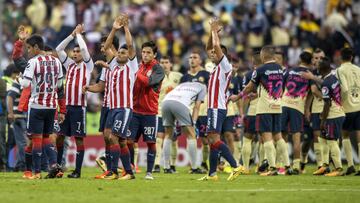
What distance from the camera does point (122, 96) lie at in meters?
19.0

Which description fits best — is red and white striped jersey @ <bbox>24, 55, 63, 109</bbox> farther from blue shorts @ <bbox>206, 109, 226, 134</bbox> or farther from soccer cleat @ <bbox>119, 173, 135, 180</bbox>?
blue shorts @ <bbox>206, 109, 226, 134</bbox>

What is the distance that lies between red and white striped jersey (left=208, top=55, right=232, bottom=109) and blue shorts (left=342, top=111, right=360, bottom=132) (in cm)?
458

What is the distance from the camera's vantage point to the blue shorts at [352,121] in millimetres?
22875

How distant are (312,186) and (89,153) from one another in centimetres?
1359

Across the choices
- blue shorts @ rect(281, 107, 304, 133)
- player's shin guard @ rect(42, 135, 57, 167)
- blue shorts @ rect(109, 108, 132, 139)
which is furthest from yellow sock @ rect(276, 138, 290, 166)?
player's shin guard @ rect(42, 135, 57, 167)

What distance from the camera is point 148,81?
1964 cm

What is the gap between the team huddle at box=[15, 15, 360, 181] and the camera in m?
19.2

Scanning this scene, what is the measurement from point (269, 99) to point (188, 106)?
223 cm

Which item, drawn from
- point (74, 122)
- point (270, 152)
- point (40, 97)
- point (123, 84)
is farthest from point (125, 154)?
point (270, 152)

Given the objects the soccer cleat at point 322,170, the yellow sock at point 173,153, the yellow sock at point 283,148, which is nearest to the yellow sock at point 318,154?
the soccer cleat at point 322,170

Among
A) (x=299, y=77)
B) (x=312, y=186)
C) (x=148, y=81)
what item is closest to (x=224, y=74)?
Answer: (x=148, y=81)

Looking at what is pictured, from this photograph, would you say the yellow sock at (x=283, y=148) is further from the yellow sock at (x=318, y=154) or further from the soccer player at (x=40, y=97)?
the soccer player at (x=40, y=97)

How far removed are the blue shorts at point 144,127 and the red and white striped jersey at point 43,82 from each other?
1.60m

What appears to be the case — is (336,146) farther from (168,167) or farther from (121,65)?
(121,65)
